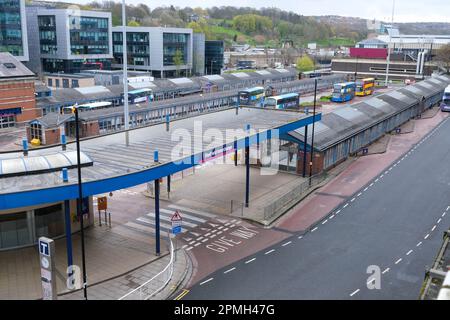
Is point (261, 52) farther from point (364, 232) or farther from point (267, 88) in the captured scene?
point (364, 232)

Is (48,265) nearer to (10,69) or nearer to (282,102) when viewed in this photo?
(10,69)

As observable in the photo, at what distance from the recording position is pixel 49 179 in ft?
69.9

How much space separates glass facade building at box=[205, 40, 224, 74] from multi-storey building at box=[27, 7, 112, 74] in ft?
99.4

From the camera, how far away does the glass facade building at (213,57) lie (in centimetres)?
12744

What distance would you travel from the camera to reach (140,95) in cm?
7162

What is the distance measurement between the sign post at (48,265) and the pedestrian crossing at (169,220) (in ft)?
35.0

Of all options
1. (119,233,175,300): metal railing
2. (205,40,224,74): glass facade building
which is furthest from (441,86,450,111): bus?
(119,233,175,300): metal railing

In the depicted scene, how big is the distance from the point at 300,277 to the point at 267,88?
6540 centimetres

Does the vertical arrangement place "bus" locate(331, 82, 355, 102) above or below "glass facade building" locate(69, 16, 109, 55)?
below

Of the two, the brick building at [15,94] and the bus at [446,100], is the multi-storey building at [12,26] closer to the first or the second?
the brick building at [15,94]

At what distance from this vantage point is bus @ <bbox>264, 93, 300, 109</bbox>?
69438 millimetres

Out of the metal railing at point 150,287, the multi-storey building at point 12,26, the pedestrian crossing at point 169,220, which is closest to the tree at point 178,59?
the multi-storey building at point 12,26

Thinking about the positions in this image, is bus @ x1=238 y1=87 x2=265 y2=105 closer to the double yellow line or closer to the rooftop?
the rooftop
